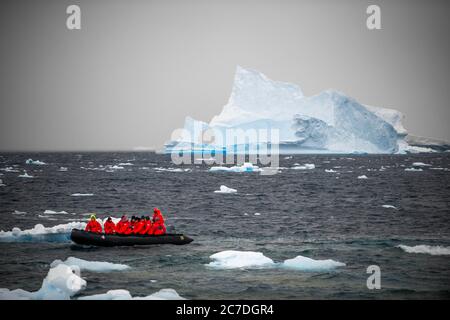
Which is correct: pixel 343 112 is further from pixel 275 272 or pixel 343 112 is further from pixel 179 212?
pixel 275 272

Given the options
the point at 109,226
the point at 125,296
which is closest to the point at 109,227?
the point at 109,226

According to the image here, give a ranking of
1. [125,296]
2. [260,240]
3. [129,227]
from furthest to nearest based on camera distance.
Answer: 1. [260,240]
2. [129,227]
3. [125,296]

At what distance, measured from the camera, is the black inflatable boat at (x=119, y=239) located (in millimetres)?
21891

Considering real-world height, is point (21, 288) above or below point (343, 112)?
below

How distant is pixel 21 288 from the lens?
1614 centimetres

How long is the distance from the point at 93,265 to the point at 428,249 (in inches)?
552

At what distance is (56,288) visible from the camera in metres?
15.0

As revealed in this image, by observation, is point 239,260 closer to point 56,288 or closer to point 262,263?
point 262,263

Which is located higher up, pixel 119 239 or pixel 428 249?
pixel 119 239

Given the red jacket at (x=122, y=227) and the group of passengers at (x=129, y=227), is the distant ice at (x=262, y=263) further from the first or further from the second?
the red jacket at (x=122, y=227)

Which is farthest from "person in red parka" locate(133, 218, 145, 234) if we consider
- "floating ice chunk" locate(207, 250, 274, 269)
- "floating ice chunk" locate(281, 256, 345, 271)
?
"floating ice chunk" locate(281, 256, 345, 271)

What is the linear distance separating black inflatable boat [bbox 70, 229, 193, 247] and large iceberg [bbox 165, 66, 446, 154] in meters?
71.6
